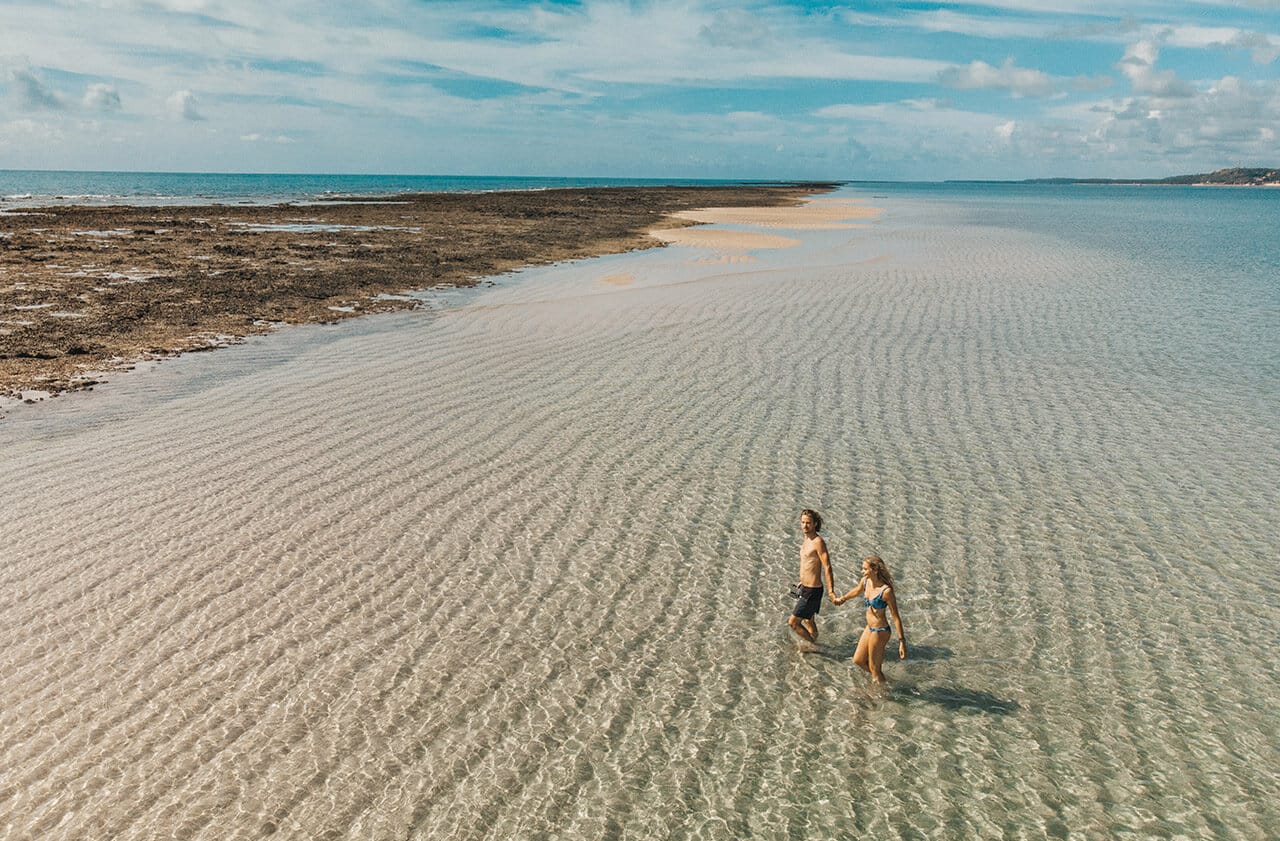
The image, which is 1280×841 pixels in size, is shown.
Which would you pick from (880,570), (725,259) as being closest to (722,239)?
Result: (725,259)

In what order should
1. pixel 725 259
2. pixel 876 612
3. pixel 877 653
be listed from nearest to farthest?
pixel 876 612 < pixel 877 653 < pixel 725 259

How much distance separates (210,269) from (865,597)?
32380 mm

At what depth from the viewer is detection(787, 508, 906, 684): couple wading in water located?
7.43m

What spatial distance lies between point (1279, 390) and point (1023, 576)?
482 inches

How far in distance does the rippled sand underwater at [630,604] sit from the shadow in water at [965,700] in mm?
31

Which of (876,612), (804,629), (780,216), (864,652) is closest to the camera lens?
(876,612)

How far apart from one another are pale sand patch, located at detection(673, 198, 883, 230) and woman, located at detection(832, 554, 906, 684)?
56.6m

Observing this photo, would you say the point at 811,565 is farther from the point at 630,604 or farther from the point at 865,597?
the point at 630,604

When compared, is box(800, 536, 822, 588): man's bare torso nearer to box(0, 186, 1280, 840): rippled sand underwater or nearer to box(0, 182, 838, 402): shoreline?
box(0, 186, 1280, 840): rippled sand underwater

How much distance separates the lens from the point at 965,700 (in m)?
7.44

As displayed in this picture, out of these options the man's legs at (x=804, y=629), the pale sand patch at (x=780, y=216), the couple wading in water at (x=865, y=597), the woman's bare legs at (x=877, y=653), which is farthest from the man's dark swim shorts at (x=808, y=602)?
the pale sand patch at (x=780, y=216)

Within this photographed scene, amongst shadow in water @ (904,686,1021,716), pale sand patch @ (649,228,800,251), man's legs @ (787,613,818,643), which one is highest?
pale sand patch @ (649,228,800,251)

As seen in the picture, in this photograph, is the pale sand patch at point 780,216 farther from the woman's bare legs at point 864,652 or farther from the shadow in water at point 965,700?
the shadow in water at point 965,700

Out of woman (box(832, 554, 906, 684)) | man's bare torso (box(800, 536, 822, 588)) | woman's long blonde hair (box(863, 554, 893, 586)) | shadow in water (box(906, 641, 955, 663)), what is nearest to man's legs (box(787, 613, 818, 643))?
man's bare torso (box(800, 536, 822, 588))
